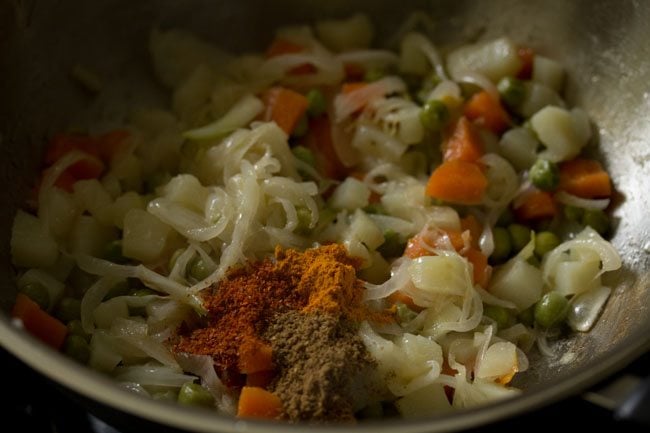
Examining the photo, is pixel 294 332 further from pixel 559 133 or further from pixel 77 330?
pixel 559 133

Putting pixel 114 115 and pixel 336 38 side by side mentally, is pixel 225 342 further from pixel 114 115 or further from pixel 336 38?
pixel 336 38

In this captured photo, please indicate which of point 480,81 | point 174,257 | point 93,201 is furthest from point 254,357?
point 480,81

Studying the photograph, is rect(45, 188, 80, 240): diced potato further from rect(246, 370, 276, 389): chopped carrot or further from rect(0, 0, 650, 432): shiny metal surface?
rect(246, 370, 276, 389): chopped carrot

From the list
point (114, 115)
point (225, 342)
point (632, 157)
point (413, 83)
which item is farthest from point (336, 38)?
point (225, 342)

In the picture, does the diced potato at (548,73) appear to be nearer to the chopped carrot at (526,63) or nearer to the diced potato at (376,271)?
the chopped carrot at (526,63)

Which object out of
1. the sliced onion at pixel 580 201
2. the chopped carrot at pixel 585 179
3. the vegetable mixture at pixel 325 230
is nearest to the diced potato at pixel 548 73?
the vegetable mixture at pixel 325 230

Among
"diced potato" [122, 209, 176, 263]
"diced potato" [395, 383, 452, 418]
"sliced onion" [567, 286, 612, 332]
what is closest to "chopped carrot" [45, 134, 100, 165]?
"diced potato" [122, 209, 176, 263]
